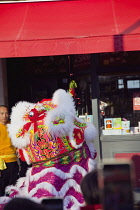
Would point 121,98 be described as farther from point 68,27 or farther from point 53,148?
point 53,148

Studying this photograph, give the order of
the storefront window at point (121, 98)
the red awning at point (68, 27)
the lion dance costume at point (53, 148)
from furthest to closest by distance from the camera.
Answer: the storefront window at point (121, 98) → the red awning at point (68, 27) → the lion dance costume at point (53, 148)

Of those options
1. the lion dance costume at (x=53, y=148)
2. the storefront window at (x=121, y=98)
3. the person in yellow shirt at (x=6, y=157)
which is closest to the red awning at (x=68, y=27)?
the person in yellow shirt at (x=6, y=157)

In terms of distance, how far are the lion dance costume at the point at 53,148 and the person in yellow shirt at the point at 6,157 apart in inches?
44.7

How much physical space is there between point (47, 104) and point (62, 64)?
3.41 meters

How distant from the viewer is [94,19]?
6477 mm

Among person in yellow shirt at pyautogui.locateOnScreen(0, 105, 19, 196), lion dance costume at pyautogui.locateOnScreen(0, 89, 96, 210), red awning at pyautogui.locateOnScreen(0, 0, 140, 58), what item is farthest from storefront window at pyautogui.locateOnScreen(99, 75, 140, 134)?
lion dance costume at pyautogui.locateOnScreen(0, 89, 96, 210)

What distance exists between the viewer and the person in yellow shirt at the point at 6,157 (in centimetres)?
605

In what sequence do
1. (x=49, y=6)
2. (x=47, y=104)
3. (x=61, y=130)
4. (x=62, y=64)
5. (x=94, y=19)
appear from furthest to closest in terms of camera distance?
(x=62, y=64) → (x=49, y=6) → (x=94, y=19) → (x=47, y=104) → (x=61, y=130)

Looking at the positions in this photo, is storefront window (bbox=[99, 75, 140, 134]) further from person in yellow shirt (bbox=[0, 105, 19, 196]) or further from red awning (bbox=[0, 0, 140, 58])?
person in yellow shirt (bbox=[0, 105, 19, 196])

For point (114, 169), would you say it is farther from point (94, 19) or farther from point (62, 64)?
point (62, 64)

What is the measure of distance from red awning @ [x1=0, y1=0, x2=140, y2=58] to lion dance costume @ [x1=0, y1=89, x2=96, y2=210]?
132cm

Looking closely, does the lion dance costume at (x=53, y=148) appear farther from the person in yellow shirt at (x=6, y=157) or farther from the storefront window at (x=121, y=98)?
the storefront window at (x=121, y=98)

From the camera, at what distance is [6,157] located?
6105 mm

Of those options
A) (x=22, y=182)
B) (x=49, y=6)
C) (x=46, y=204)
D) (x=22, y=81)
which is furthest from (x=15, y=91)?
(x=46, y=204)
